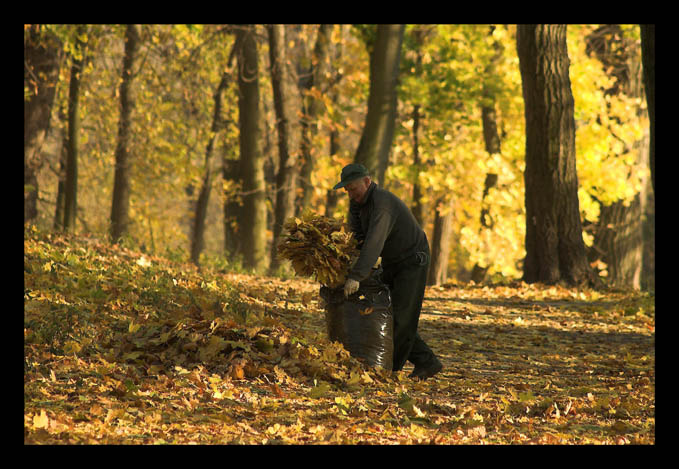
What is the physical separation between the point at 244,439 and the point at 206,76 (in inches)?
760

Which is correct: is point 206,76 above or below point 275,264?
above

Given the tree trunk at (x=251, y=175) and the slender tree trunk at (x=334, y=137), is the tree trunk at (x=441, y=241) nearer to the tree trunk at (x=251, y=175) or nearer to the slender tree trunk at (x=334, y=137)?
the slender tree trunk at (x=334, y=137)

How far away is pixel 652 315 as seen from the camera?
11.6m

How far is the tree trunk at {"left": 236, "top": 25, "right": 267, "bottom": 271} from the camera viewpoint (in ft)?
58.1

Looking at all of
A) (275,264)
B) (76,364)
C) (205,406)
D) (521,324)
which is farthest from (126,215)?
(205,406)

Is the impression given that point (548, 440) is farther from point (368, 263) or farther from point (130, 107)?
point (130, 107)

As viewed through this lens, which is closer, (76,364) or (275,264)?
(76,364)

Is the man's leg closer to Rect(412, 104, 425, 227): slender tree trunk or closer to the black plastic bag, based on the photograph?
the black plastic bag

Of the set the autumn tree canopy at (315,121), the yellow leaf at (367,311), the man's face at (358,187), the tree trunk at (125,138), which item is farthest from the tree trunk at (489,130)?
the yellow leaf at (367,311)

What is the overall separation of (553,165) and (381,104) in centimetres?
363

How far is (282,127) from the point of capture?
1759 cm

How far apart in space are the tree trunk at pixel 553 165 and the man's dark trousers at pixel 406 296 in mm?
7086

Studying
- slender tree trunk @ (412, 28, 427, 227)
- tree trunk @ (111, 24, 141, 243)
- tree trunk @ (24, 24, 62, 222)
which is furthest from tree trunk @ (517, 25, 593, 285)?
tree trunk @ (111, 24, 141, 243)

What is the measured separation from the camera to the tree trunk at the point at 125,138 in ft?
57.5
